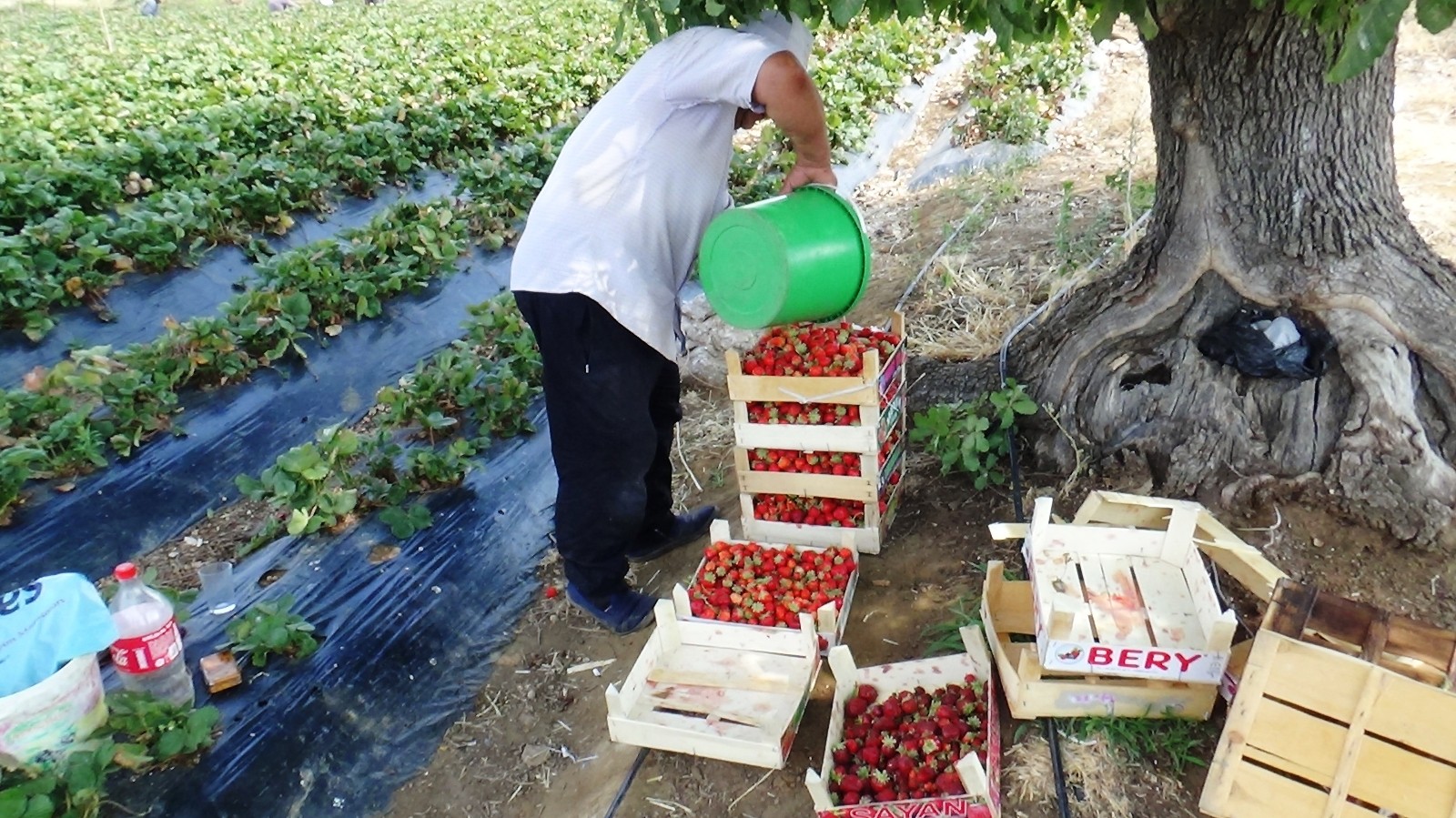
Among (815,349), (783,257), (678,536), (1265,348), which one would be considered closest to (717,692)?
(678,536)

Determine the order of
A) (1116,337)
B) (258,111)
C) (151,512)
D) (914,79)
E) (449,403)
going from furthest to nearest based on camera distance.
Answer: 1. (914,79)
2. (258,111)
3. (449,403)
4. (151,512)
5. (1116,337)

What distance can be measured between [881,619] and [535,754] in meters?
1.19

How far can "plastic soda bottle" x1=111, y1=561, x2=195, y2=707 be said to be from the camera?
2.88 m

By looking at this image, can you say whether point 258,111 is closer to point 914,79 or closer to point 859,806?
point 914,79

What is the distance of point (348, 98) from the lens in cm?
791

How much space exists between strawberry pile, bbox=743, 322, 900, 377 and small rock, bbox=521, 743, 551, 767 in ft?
4.55

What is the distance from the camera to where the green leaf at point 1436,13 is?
1909 millimetres

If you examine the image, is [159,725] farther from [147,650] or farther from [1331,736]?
[1331,736]

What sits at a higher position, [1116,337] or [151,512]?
[1116,337]

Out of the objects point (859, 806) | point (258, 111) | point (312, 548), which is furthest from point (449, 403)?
point (258, 111)

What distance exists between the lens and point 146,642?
2877mm

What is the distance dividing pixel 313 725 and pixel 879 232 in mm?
4698

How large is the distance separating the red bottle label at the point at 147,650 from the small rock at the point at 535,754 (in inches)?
43.0

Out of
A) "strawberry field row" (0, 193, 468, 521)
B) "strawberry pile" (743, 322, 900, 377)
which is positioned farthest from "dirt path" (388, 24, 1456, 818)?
"strawberry field row" (0, 193, 468, 521)
